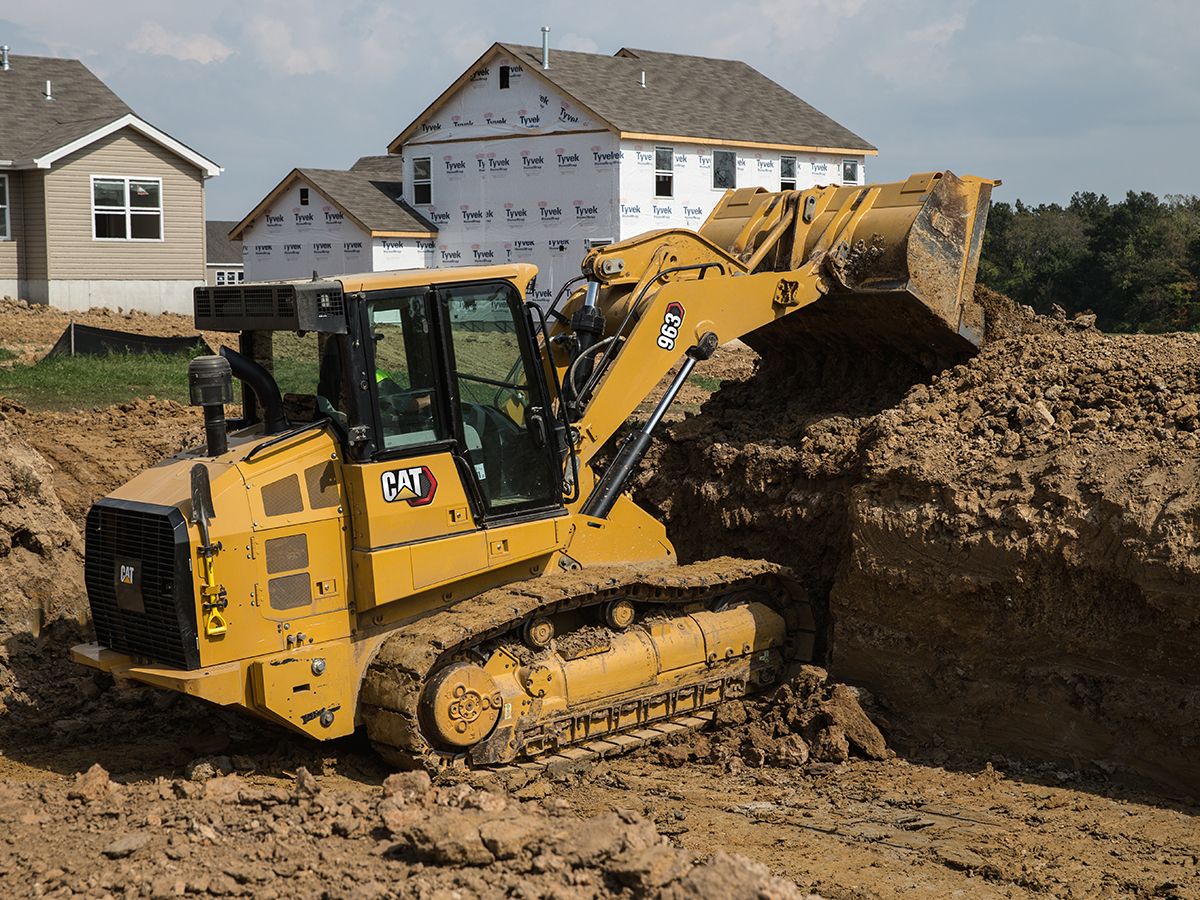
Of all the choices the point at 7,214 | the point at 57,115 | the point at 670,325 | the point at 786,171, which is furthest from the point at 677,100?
the point at 670,325

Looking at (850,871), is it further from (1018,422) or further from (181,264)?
(181,264)

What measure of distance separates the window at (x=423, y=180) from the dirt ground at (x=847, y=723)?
2803 centimetres

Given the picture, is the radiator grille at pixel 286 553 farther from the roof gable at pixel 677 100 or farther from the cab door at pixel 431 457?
the roof gable at pixel 677 100

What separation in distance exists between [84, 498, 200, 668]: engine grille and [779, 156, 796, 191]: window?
3071 centimetres

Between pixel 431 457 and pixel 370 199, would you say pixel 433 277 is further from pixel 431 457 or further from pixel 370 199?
pixel 370 199

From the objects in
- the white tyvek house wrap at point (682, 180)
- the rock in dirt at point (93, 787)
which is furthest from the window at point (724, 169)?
the rock in dirt at point (93, 787)

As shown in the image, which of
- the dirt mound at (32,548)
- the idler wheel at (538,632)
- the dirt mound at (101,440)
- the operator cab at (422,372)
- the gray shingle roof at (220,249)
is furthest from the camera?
the gray shingle roof at (220,249)

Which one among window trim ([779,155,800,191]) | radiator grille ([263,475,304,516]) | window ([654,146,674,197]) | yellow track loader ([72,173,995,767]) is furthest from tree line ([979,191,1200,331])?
radiator grille ([263,475,304,516])

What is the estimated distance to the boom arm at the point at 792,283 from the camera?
9156mm

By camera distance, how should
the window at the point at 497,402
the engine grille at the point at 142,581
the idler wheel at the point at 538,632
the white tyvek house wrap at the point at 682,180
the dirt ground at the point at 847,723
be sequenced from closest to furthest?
the dirt ground at the point at 847,723, the engine grille at the point at 142,581, the window at the point at 497,402, the idler wheel at the point at 538,632, the white tyvek house wrap at the point at 682,180

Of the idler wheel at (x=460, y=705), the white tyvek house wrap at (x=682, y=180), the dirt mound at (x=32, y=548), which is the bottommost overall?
the idler wheel at (x=460, y=705)

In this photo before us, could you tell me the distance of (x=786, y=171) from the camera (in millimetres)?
36812

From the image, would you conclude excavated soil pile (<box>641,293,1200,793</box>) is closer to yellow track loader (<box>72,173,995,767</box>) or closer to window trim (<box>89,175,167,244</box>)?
yellow track loader (<box>72,173,995,767</box>)

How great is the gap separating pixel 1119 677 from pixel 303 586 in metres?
4.85
